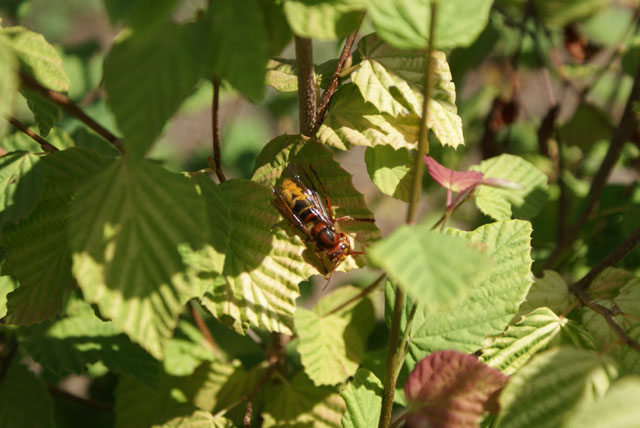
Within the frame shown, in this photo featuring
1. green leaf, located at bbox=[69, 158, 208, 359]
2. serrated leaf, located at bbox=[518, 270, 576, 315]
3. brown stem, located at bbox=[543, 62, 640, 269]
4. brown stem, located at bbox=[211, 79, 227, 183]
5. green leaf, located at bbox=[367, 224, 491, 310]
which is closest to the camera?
green leaf, located at bbox=[367, 224, 491, 310]

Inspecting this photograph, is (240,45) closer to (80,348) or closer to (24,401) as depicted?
(80,348)

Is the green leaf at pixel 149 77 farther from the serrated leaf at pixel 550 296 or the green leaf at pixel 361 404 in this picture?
the serrated leaf at pixel 550 296

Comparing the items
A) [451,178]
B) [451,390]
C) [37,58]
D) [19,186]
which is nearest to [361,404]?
[451,390]

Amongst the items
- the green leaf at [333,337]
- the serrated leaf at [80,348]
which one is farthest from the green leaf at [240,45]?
the serrated leaf at [80,348]

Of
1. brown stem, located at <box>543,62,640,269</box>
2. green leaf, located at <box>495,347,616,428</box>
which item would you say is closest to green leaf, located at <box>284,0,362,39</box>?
green leaf, located at <box>495,347,616,428</box>

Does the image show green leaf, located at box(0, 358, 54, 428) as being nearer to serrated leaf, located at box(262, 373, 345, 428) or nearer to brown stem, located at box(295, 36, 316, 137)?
serrated leaf, located at box(262, 373, 345, 428)
